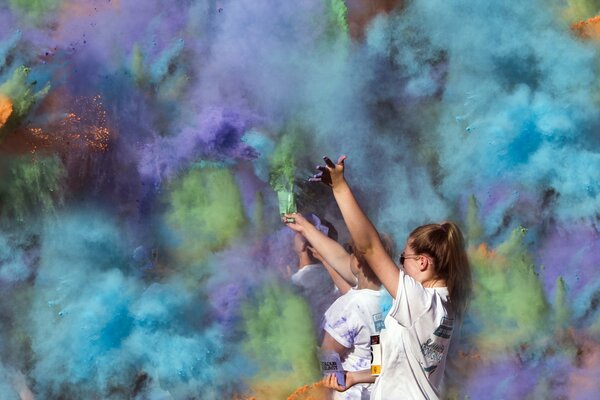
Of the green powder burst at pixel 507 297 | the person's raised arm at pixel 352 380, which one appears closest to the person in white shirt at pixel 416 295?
the person's raised arm at pixel 352 380

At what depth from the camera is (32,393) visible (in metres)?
4.84

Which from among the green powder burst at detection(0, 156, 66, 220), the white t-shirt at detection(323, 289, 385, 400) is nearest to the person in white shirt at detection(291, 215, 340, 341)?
the white t-shirt at detection(323, 289, 385, 400)

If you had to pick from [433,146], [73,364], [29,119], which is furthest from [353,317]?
[29,119]

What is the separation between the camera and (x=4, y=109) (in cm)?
485

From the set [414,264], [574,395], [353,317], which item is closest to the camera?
[414,264]

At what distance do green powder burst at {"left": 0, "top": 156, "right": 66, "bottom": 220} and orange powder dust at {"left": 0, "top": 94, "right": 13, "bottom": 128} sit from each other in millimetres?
192

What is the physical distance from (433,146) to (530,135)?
0.48 metres

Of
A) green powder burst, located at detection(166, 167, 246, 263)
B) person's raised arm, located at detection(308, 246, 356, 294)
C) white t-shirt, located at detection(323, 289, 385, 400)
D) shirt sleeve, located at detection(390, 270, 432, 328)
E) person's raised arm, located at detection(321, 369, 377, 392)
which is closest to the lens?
shirt sleeve, located at detection(390, 270, 432, 328)

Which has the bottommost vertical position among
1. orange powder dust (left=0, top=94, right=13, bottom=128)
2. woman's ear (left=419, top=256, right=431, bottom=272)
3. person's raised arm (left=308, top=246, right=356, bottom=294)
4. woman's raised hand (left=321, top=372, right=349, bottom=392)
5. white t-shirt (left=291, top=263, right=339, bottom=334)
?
white t-shirt (left=291, top=263, right=339, bottom=334)

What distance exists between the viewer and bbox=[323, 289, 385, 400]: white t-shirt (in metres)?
4.19

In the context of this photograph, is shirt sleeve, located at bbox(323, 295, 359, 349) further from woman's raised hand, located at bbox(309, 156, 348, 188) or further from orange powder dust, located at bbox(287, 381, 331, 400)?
woman's raised hand, located at bbox(309, 156, 348, 188)

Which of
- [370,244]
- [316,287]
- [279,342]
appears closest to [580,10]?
[316,287]

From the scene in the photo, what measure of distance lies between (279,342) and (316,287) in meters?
0.33

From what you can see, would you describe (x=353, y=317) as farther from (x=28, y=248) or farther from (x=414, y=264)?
(x=28, y=248)
